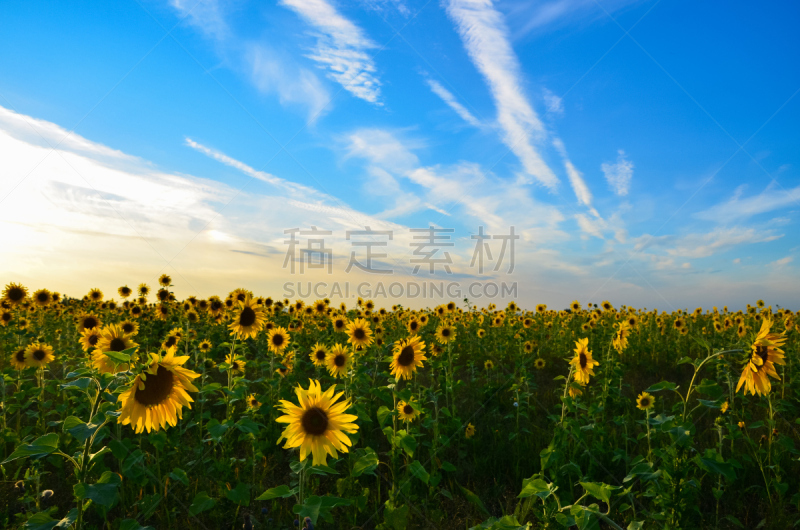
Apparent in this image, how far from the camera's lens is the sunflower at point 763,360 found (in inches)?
128

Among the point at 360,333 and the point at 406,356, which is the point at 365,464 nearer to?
the point at 406,356

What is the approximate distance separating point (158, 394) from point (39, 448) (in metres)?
0.82

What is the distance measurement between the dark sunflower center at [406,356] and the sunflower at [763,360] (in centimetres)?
359

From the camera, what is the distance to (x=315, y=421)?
298 centimetres

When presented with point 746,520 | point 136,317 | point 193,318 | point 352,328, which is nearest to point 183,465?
point 352,328

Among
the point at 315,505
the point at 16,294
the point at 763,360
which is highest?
the point at 763,360

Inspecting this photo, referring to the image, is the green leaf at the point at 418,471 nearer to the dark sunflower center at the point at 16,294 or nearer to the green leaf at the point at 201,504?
the green leaf at the point at 201,504

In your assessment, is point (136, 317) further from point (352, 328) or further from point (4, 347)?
point (352, 328)

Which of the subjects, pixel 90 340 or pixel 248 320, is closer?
pixel 90 340

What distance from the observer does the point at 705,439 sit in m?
5.96

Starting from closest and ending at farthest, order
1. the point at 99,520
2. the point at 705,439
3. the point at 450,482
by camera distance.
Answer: the point at 99,520 → the point at 450,482 → the point at 705,439

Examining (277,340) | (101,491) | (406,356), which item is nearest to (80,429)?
(101,491)

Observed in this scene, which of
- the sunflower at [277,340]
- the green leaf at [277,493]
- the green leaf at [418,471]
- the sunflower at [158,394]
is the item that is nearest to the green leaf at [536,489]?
the green leaf at [277,493]

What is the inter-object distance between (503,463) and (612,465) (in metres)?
1.24
